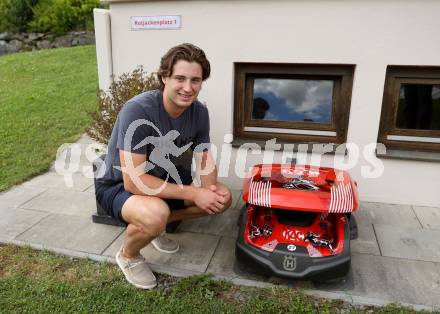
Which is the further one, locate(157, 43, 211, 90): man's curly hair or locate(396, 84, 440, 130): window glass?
locate(396, 84, 440, 130): window glass

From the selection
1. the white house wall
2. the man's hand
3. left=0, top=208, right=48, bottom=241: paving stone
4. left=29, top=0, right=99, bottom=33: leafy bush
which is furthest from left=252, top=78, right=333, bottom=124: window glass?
left=29, top=0, right=99, bottom=33: leafy bush

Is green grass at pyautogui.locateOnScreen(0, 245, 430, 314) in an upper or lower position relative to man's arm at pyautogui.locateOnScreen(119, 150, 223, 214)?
lower

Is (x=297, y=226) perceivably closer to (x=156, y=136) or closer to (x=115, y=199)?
(x=156, y=136)

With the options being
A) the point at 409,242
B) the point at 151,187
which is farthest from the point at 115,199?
the point at 409,242

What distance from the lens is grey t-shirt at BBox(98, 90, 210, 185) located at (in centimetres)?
232

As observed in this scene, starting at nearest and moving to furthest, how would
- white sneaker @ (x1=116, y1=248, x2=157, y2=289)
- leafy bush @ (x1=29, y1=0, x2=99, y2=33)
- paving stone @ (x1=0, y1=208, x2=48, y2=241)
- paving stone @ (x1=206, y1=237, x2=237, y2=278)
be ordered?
1. white sneaker @ (x1=116, y1=248, x2=157, y2=289)
2. paving stone @ (x1=206, y1=237, x2=237, y2=278)
3. paving stone @ (x1=0, y1=208, x2=48, y2=241)
4. leafy bush @ (x1=29, y1=0, x2=99, y2=33)

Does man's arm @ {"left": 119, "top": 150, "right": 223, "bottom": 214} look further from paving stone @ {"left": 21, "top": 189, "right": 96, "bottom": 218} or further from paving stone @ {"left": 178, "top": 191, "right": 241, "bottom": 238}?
paving stone @ {"left": 21, "top": 189, "right": 96, "bottom": 218}

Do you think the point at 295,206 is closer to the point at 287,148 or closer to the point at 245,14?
the point at 287,148

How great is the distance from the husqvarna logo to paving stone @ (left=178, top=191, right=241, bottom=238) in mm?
810

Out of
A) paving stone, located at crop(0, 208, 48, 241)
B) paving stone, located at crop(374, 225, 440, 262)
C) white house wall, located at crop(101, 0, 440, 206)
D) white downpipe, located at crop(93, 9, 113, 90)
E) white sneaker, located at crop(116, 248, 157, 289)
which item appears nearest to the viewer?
white sneaker, located at crop(116, 248, 157, 289)

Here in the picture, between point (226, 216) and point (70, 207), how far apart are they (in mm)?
1522

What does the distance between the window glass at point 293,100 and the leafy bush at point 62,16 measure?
13.6m

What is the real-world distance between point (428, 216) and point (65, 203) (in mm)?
3519

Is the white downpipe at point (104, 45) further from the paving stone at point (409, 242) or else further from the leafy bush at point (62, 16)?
the leafy bush at point (62, 16)
